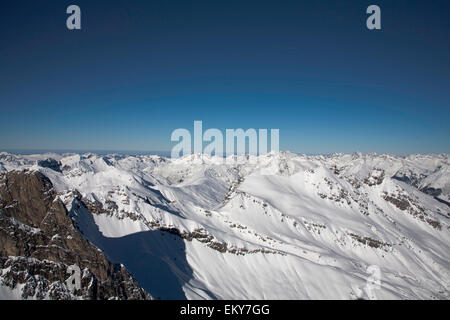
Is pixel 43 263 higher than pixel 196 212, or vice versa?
pixel 43 263

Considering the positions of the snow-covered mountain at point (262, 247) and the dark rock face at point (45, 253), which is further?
the snow-covered mountain at point (262, 247)

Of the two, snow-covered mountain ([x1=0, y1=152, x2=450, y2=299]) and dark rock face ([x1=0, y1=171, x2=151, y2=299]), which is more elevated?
dark rock face ([x1=0, y1=171, x2=151, y2=299])

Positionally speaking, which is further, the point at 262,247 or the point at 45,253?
the point at 262,247

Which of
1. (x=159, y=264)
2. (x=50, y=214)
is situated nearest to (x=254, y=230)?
(x=159, y=264)

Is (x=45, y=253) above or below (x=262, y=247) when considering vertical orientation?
above

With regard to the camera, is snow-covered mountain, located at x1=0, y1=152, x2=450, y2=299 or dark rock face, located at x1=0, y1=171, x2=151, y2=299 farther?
snow-covered mountain, located at x1=0, y1=152, x2=450, y2=299

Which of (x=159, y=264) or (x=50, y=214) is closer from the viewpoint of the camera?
(x=50, y=214)

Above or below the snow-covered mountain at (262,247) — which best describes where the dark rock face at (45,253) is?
above
